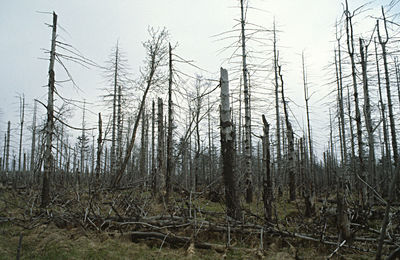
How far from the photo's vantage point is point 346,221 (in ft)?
13.0

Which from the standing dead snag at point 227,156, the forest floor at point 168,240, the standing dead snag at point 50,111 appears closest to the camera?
the forest floor at point 168,240

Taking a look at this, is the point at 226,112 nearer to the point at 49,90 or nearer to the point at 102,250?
the point at 102,250

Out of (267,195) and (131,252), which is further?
(267,195)

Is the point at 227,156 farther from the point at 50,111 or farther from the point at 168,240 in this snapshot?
the point at 50,111

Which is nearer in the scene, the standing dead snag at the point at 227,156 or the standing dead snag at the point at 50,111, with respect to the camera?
the standing dead snag at the point at 227,156

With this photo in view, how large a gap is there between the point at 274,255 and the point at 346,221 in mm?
1434

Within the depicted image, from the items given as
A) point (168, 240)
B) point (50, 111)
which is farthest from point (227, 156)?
point (50, 111)

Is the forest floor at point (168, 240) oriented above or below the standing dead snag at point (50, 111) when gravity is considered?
below

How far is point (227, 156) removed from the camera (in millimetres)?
5801

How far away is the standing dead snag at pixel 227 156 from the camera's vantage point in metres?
5.47

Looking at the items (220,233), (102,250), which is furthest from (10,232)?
(220,233)

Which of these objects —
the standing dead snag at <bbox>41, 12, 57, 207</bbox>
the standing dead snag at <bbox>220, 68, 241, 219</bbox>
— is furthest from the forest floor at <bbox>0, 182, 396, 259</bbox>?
the standing dead snag at <bbox>41, 12, 57, 207</bbox>

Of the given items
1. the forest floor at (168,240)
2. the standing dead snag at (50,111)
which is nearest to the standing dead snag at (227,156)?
the forest floor at (168,240)

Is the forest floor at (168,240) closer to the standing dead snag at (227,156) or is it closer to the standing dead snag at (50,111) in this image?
the standing dead snag at (227,156)
